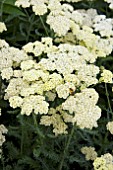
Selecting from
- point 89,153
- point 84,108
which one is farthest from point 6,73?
point 89,153

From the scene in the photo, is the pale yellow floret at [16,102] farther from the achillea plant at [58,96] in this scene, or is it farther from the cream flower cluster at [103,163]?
the cream flower cluster at [103,163]

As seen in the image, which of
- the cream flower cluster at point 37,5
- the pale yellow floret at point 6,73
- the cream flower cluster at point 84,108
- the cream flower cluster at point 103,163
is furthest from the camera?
the cream flower cluster at point 37,5

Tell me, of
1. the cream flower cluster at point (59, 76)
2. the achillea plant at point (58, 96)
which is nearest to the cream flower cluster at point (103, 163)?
the achillea plant at point (58, 96)

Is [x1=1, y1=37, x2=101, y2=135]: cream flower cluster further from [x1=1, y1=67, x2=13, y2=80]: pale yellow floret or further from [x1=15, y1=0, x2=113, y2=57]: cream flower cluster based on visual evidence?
[x1=15, y1=0, x2=113, y2=57]: cream flower cluster

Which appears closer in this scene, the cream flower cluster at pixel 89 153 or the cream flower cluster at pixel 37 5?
the cream flower cluster at pixel 89 153

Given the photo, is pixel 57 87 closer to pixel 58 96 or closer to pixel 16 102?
pixel 58 96

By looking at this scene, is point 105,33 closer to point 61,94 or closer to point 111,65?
point 111,65
